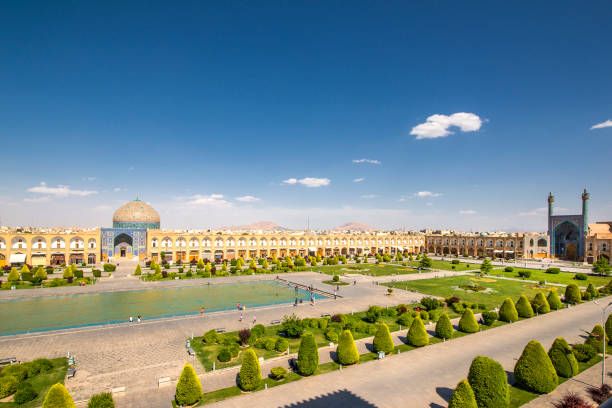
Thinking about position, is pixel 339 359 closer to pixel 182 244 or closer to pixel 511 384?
pixel 511 384

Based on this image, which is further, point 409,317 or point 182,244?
point 182,244

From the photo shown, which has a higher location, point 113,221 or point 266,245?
point 113,221

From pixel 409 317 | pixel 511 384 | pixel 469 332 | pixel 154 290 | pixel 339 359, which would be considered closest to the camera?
pixel 511 384

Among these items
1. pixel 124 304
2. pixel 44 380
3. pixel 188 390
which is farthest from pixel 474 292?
pixel 44 380

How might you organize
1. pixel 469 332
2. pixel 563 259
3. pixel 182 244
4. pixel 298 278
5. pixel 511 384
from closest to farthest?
pixel 511 384, pixel 469 332, pixel 298 278, pixel 182 244, pixel 563 259

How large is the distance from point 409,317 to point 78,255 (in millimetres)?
59826

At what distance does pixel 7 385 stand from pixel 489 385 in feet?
63.8

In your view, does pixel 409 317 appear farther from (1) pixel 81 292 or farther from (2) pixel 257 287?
(1) pixel 81 292

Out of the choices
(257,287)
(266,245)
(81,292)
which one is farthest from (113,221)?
(257,287)

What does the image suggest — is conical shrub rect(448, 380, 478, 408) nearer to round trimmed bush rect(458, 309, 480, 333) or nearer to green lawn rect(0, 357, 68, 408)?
round trimmed bush rect(458, 309, 480, 333)

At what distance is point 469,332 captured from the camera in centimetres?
2377

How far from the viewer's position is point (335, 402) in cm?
1393

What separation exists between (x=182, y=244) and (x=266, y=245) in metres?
17.5

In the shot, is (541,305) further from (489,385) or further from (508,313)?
(489,385)
